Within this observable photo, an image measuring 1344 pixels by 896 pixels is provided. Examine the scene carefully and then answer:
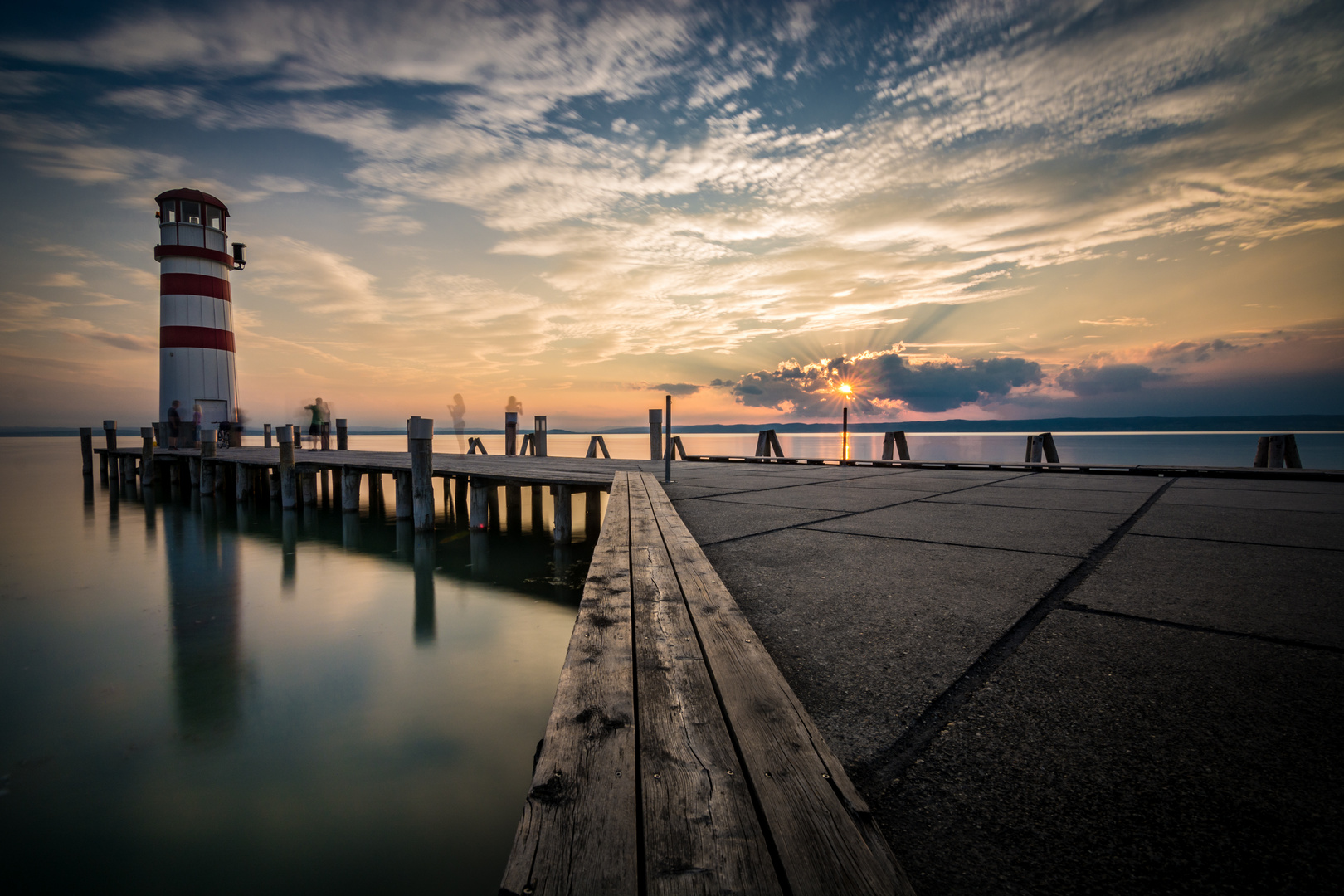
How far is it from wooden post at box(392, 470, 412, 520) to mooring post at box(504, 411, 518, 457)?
6.41 metres

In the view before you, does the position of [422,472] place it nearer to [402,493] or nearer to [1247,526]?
[402,493]

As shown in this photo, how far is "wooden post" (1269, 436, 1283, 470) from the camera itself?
1126 centimetres

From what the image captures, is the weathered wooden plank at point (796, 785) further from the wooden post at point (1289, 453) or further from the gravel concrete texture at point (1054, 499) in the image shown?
the wooden post at point (1289, 453)

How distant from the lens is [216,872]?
3.26 metres

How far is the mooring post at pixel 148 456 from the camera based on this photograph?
837 inches

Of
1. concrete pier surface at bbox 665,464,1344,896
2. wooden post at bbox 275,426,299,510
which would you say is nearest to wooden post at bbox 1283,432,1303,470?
concrete pier surface at bbox 665,464,1344,896

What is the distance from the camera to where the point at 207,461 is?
1912 centimetres

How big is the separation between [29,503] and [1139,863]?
3059 cm

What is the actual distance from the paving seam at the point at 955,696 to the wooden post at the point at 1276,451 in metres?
12.5

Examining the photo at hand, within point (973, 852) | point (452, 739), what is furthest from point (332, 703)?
point (973, 852)

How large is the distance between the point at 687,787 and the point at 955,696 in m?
1.17

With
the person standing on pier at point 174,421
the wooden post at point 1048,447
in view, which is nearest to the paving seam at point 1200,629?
the wooden post at point 1048,447

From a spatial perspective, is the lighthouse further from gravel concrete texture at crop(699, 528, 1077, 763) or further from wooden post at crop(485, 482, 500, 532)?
gravel concrete texture at crop(699, 528, 1077, 763)

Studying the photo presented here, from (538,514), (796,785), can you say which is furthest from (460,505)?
(796,785)
